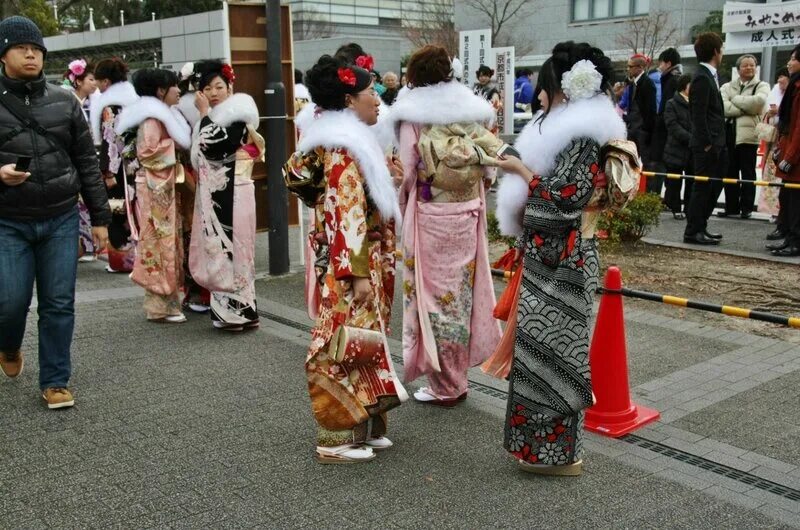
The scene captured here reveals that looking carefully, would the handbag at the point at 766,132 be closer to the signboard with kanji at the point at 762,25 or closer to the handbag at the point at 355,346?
the signboard with kanji at the point at 762,25

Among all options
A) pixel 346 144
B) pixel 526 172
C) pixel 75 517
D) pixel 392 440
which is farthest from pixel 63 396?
pixel 526 172

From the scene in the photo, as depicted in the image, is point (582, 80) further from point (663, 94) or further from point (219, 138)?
point (663, 94)

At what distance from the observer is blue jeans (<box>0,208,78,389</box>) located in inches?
178

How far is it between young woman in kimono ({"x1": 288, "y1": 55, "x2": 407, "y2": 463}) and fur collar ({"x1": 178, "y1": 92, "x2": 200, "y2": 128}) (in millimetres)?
3092

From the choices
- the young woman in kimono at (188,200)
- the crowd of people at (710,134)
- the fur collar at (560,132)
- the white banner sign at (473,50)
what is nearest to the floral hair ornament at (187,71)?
the young woman in kimono at (188,200)

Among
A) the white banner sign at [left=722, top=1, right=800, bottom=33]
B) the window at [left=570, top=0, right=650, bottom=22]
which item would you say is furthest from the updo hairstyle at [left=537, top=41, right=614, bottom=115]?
the window at [left=570, top=0, right=650, bottom=22]

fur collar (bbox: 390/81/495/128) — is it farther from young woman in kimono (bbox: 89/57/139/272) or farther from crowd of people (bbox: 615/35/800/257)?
crowd of people (bbox: 615/35/800/257)

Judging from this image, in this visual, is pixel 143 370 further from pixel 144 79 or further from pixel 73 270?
pixel 144 79

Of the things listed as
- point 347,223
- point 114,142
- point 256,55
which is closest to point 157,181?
point 114,142

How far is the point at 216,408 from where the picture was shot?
4719mm

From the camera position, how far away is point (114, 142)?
26.5ft

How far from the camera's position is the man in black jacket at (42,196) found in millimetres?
4414

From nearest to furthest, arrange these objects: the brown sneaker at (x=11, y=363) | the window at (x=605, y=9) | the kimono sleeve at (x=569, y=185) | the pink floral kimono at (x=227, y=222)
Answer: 1. the kimono sleeve at (x=569, y=185)
2. the brown sneaker at (x=11, y=363)
3. the pink floral kimono at (x=227, y=222)
4. the window at (x=605, y=9)

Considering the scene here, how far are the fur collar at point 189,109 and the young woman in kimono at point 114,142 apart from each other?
3.40 ft
